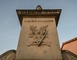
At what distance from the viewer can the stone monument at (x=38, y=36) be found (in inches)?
201

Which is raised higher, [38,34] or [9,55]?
[38,34]

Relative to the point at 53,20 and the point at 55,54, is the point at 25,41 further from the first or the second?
the point at 53,20

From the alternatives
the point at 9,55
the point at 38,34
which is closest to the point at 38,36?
the point at 38,34

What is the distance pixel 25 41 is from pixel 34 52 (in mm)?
680

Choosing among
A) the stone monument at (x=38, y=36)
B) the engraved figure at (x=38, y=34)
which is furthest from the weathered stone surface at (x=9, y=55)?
the engraved figure at (x=38, y=34)

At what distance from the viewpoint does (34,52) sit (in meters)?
5.17

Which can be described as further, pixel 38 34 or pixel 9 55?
pixel 38 34

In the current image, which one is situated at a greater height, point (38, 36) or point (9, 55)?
point (38, 36)

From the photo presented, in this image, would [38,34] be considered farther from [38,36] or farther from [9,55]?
[9,55]

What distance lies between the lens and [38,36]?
18.6ft

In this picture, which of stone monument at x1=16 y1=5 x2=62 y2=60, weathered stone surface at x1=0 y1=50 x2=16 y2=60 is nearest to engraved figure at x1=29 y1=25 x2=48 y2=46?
stone monument at x1=16 y1=5 x2=62 y2=60

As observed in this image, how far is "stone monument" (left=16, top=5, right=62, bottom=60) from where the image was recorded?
5.11 m

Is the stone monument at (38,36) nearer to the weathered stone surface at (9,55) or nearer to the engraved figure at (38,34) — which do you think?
the engraved figure at (38,34)

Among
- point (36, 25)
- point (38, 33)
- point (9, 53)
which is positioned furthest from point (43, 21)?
point (9, 53)
